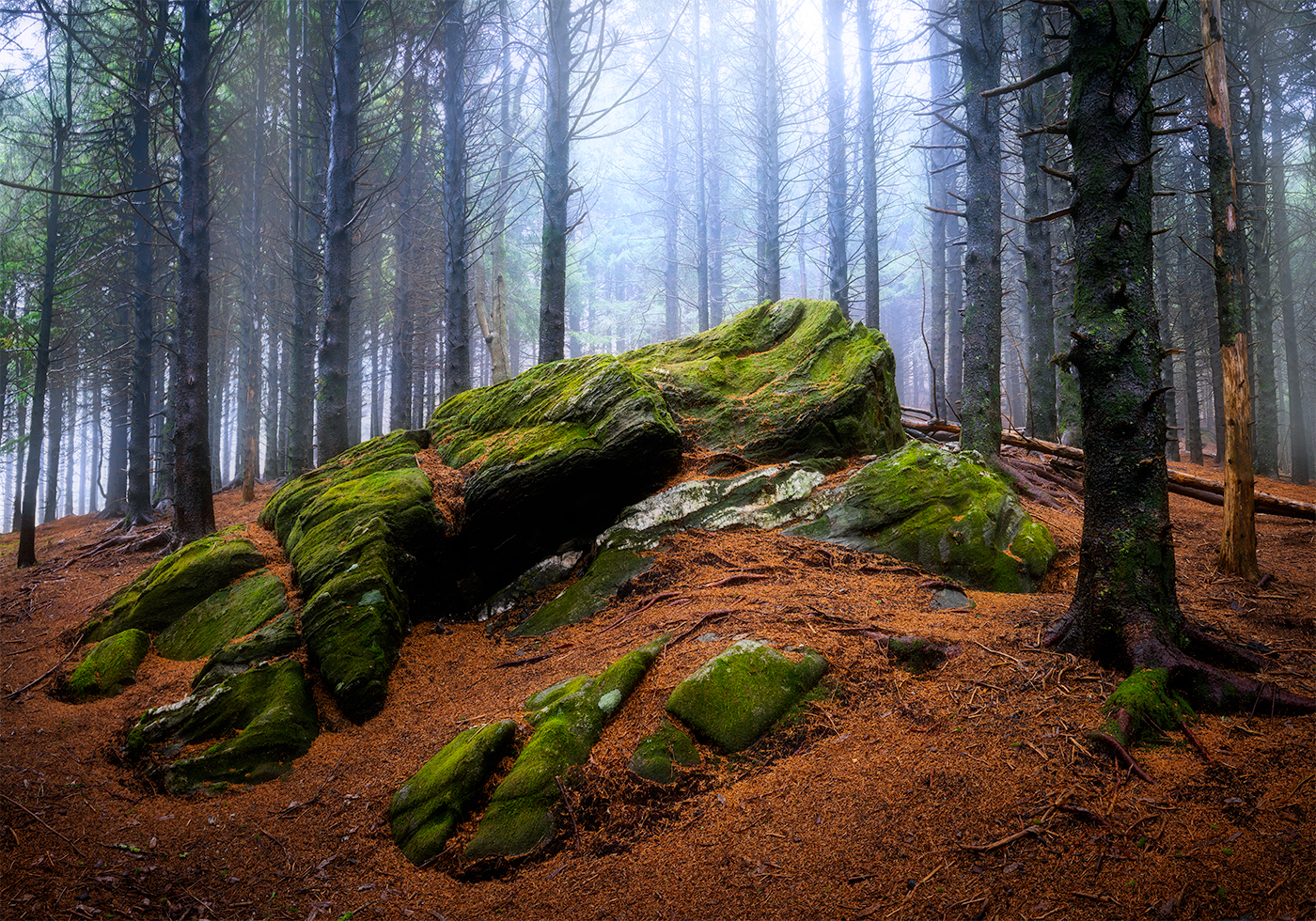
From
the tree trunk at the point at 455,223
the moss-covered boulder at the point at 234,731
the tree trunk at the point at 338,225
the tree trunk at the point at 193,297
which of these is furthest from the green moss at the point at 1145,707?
the tree trunk at the point at 455,223

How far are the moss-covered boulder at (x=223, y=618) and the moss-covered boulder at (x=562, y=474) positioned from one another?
5.34 ft

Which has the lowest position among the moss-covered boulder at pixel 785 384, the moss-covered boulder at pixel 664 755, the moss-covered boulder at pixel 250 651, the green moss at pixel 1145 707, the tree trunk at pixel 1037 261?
the moss-covered boulder at pixel 664 755

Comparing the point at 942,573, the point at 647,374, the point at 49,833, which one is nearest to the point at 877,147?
the point at 647,374

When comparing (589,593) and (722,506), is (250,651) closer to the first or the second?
(589,593)

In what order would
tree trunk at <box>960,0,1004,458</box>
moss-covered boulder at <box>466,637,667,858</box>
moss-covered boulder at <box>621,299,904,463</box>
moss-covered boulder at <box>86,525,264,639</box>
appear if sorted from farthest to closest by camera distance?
1. tree trunk at <box>960,0,1004,458</box>
2. moss-covered boulder at <box>621,299,904,463</box>
3. moss-covered boulder at <box>86,525,264,639</box>
4. moss-covered boulder at <box>466,637,667,858</box>

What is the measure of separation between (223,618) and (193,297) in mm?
4793

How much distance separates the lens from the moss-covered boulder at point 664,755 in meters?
3.06

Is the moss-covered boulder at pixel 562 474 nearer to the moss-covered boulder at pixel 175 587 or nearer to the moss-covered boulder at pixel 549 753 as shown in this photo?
the moss-covered boulder at pixel 549 753

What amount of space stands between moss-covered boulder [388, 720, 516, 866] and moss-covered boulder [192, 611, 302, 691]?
188cm

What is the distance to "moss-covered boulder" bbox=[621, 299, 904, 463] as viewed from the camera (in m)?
6.52

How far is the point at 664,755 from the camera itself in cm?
313

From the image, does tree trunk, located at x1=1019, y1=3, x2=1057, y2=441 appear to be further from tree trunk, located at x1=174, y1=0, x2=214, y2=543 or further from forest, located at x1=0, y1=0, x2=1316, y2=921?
tree trunk, located at x1=174, y1=0, x2=214, y2=543

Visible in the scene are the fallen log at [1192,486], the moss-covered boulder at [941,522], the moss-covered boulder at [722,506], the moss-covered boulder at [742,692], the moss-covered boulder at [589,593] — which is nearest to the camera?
the moss-covered boulder at [742,692]

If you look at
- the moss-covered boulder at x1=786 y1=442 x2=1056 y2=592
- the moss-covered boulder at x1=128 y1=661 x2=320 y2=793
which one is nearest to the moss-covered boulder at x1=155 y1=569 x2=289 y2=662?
the moss-covered boulder at x1=128 y1=661 x2=320 y2=793
